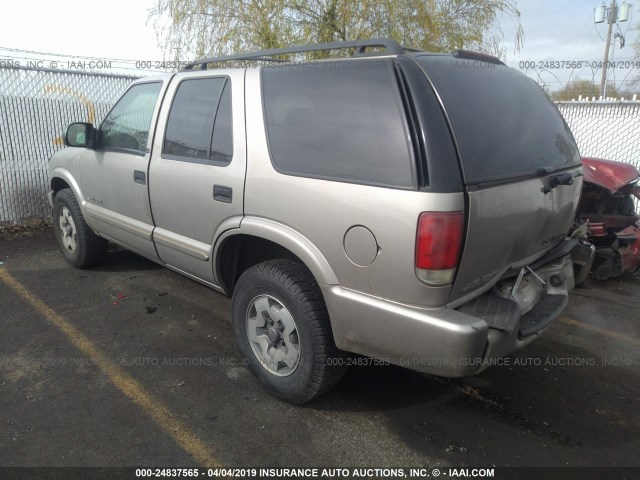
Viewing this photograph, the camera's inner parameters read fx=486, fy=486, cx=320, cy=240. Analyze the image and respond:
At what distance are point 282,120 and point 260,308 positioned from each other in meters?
1.13

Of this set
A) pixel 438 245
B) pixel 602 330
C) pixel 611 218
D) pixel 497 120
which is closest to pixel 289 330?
pixel 438 245

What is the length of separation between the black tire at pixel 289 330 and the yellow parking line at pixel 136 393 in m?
0.56

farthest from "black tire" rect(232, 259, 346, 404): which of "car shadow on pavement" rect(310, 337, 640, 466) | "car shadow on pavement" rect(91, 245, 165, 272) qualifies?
"car shadow on pavement" rect(91, 245, 165, 272)

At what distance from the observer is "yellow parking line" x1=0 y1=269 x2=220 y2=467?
8.55 feet

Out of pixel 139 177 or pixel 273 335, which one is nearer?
pixel 273 335

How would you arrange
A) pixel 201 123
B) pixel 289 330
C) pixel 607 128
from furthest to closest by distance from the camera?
pixel 607 128 → pixel 201 123 → pixel 289 330

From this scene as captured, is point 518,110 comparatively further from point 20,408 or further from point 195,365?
point 20,408

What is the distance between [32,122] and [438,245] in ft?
22.6

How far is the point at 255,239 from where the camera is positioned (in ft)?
10.2

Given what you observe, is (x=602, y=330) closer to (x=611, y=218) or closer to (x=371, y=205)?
(x=611, y=218)

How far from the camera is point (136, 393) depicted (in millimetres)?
3072

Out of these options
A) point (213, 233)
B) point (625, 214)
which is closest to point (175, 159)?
point (213, 233)

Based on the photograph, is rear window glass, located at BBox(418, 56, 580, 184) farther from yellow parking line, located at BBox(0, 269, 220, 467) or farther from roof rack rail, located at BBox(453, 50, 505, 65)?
yellow parking line, located at BBox(0, 269, 220, 467)

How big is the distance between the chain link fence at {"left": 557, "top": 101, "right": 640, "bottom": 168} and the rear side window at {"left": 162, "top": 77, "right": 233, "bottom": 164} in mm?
7822
